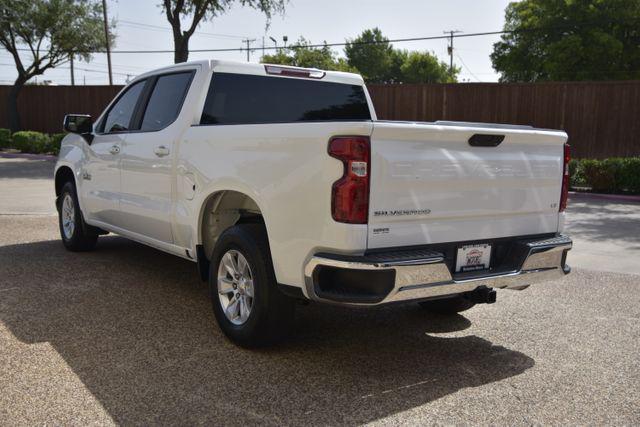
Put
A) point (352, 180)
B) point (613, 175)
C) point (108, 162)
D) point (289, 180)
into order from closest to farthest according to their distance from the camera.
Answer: point (352, 180)
point (289, 180)
point (108, 162)
point (613, 175)

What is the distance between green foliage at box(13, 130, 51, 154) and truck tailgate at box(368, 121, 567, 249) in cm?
2320

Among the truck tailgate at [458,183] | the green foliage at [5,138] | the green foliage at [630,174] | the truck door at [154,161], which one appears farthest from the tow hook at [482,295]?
the green foliage at [5,138]

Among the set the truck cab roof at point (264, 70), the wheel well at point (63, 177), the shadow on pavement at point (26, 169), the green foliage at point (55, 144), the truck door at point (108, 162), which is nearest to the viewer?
the truck cab roof at point (264, 70)

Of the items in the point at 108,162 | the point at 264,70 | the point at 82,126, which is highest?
the point at 264,70

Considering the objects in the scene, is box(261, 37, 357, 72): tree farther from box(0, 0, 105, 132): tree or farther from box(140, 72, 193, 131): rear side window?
box(140, 72, 193, 131): rear side window

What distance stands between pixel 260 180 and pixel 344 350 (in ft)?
4.44

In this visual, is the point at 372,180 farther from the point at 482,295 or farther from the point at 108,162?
the point at 108,162

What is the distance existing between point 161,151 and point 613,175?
12291mm

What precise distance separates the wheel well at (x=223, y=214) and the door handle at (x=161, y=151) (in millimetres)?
675

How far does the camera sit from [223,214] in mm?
5125

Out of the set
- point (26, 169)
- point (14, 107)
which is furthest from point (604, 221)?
point (14, 107)

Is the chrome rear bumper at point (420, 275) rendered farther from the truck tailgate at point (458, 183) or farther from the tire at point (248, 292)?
the tire at point (248, 292)

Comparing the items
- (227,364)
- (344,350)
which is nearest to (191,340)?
(227,364)

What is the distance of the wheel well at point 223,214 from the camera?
4.81 metres
